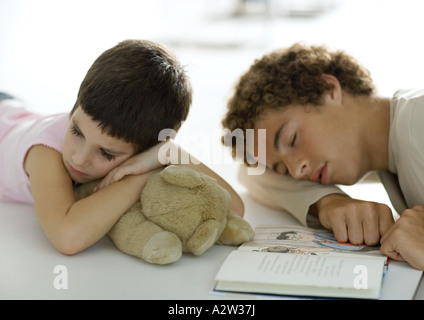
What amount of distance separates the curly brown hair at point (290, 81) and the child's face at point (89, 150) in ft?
1.33

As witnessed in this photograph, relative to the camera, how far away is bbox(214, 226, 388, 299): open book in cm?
86

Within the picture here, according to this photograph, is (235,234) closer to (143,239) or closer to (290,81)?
(143,239)

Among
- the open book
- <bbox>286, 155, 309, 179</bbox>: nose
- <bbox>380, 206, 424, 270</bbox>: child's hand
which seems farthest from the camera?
<bbox>286, 155, 309, 179</bbox>: nose

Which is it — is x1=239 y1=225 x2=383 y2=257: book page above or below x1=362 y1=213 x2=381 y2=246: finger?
below

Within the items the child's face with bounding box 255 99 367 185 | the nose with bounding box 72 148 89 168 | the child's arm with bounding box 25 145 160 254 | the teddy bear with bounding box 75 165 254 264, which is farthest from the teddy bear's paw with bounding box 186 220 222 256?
the child's face with bounding box 255 99 367 185

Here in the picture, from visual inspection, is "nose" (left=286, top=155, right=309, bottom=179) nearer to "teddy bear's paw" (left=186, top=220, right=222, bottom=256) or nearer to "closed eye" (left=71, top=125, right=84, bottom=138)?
"teddy bear's paw" (left=186, top=220, right=222, bottom=256)

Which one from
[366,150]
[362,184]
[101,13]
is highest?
[101,13]

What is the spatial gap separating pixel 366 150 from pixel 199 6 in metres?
4.93

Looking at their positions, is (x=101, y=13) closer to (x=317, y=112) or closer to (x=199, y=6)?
(x=199, y=6)

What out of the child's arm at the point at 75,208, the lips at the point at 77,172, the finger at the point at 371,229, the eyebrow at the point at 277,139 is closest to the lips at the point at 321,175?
the eyebrow at the point at 277,139

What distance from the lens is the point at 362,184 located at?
1.69m
